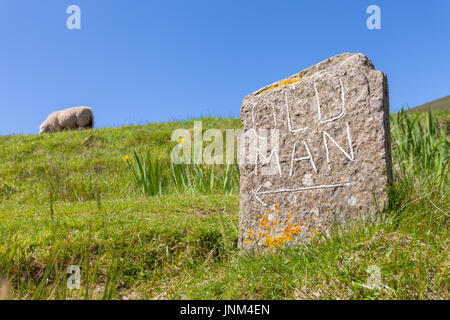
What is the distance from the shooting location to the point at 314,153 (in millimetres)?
2859

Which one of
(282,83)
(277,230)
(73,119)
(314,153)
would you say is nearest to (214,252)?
(277,230)

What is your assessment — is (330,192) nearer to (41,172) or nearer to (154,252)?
(154,252)

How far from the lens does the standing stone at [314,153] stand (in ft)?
8.61

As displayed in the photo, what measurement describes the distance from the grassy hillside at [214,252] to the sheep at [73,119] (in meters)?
10.2

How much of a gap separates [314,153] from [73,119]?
13.6 m

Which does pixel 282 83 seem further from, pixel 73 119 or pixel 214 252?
pixel 73 119

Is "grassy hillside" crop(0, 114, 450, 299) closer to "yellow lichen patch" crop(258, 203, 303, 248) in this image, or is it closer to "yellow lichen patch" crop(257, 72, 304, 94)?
"yellow lichen patch" crop(258, 203, 303, 248)

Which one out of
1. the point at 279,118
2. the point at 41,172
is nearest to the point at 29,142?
the point at 41,172

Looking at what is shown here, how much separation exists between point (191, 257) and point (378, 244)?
5.56ft

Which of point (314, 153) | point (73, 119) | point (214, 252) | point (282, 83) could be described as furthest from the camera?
point (73, 119)

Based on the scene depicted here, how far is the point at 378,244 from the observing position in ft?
7.49

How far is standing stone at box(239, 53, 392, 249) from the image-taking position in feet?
8.61

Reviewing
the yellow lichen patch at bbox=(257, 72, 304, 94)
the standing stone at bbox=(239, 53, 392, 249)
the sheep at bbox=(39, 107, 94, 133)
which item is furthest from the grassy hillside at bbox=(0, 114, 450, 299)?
the sheep at bbox=(39, 107, 94, 133)

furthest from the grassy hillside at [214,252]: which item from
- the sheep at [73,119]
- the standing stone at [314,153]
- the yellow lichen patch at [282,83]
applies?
the sheep at [73,119]
